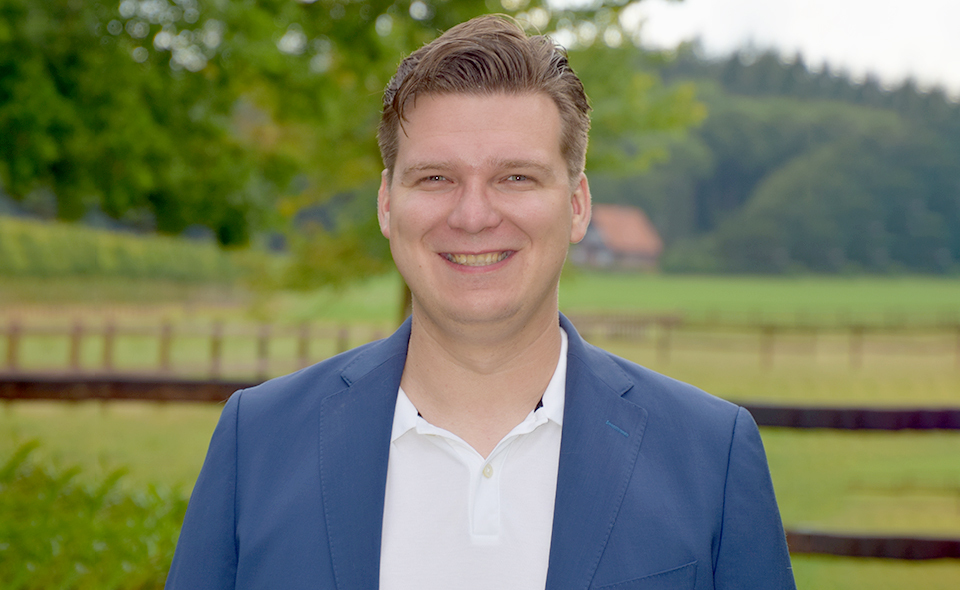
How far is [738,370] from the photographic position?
30734mm

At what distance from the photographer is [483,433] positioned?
68.4 inches

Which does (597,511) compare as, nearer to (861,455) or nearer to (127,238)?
(861,455)

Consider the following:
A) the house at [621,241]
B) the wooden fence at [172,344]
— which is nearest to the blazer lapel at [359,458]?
the wooden fence at [172,344]

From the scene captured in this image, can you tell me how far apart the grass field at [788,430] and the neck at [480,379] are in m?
3.36

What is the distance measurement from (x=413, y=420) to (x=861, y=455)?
1751 cm

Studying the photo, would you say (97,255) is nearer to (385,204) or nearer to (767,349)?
(767,349)

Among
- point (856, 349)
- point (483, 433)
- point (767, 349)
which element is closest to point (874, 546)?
point (483, 433)

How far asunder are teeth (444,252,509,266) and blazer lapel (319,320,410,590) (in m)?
0.30

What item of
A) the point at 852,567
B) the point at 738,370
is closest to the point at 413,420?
the point at 852,567

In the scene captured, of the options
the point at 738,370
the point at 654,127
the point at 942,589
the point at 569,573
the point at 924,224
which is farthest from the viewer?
the point at 924,224

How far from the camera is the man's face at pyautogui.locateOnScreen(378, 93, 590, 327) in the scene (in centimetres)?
169

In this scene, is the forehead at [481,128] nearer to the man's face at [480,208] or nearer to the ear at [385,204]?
the man's face at [480,208]

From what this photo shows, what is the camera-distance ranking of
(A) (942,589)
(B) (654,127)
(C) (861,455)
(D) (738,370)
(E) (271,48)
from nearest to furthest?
(A) (942,589) → (E) (271,48) → (B) (654,127) → (C) (861,455) → (D) (738,370)

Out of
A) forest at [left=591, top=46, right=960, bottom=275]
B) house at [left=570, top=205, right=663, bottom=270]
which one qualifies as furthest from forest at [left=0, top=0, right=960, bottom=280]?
forest at [left=591, top=46, right=960, bottom=275]
